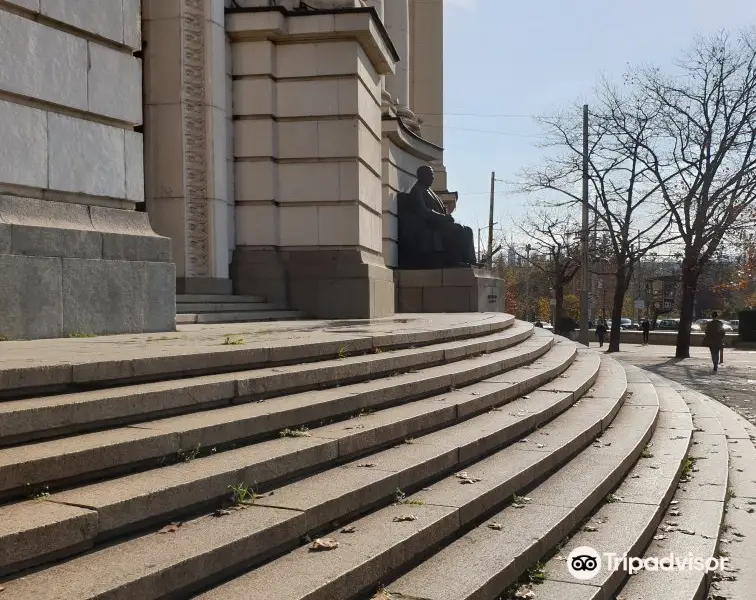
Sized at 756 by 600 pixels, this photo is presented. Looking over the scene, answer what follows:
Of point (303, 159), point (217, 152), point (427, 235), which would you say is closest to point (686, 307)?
point (427, 235)

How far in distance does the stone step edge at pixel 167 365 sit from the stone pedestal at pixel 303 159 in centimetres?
539

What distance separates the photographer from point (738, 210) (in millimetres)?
27812

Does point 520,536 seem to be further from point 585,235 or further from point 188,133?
point 585,235

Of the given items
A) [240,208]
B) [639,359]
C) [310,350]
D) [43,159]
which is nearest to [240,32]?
[240,208]

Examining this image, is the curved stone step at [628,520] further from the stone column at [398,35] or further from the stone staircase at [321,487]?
the stone column at [398,35]

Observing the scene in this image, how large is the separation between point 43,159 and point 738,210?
26.1 meters

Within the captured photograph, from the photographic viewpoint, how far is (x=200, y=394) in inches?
182

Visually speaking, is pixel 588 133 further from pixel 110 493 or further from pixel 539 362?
pixel 110 493

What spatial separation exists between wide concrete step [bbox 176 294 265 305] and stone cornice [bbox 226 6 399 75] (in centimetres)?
411

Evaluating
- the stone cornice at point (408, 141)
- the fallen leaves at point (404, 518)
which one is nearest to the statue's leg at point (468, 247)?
the stone cornice at point (408, 141)

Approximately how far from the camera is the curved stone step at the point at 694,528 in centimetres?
446

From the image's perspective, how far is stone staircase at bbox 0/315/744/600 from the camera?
320cm

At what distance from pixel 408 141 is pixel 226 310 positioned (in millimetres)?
9408

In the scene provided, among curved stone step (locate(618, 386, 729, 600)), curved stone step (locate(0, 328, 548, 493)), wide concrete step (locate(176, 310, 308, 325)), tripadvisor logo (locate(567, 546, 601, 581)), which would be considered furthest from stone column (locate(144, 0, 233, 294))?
tripadvisor logo (locate(567, 546, 601, 581))
